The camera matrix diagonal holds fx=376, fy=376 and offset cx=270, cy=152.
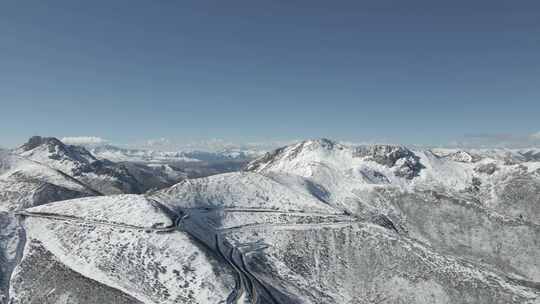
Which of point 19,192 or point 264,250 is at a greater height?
point 19,192

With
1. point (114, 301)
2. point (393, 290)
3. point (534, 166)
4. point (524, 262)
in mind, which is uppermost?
point (534, 166)

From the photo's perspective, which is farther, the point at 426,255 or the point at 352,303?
the point at 426,255

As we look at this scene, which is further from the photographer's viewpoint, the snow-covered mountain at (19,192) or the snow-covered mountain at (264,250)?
the snow-covered mountain at (19,192)

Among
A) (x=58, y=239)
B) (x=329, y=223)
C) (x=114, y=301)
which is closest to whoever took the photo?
(x=114, y=301)

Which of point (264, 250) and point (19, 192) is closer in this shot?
point (264, 250)

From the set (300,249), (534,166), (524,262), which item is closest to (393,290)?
(300,249)

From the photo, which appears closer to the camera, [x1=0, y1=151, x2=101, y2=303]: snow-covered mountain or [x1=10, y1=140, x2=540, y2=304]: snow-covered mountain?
[x1=10, y1=140, x2=540, y2=304]: snow-covered mountain

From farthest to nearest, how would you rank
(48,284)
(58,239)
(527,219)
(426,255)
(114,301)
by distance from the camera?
1. (527,219)
2. (426,255)
3. (58,239)
4. (48,284)
5. (114,301)

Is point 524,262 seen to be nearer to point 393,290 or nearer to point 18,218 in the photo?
point 393,290
